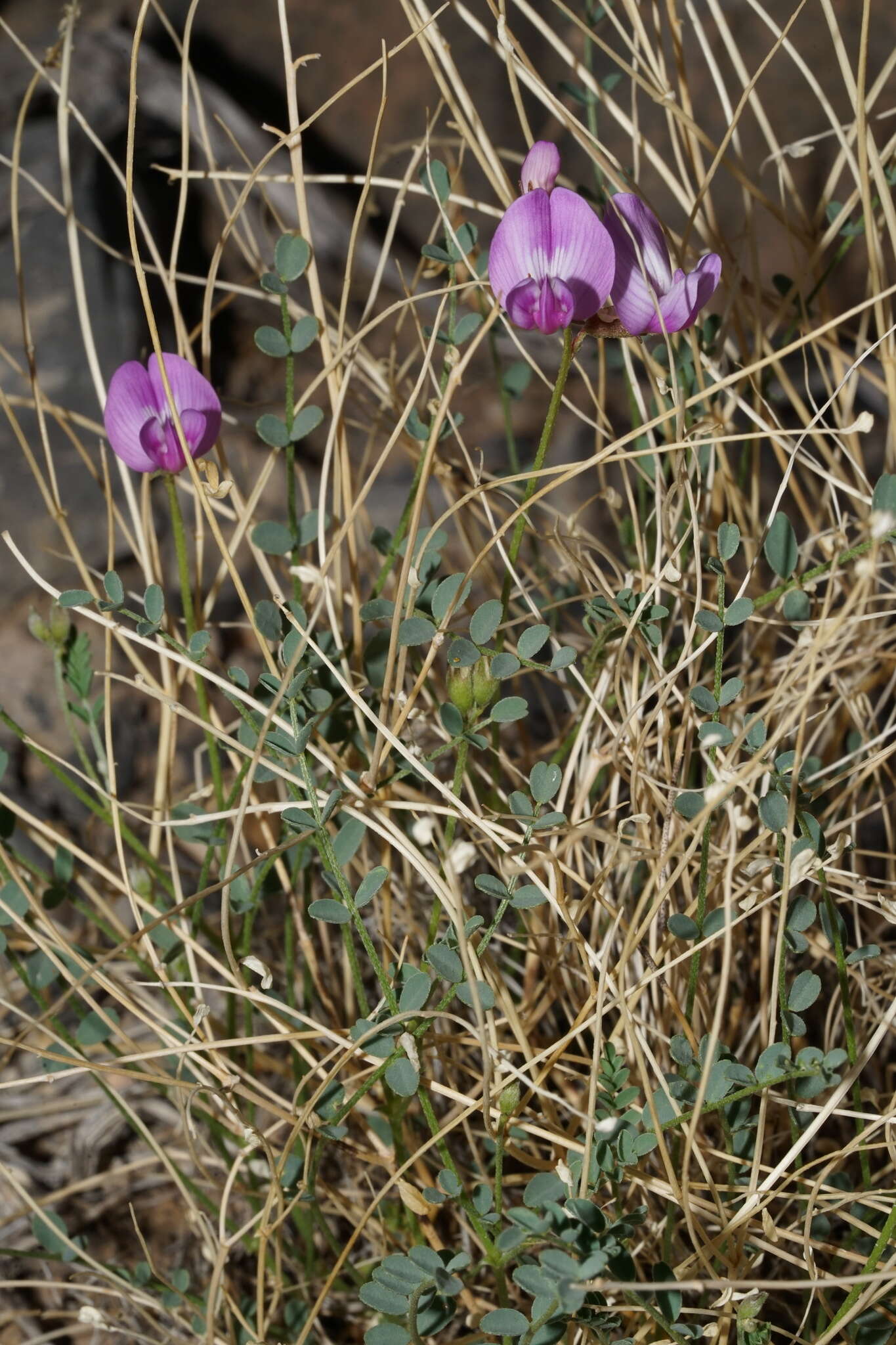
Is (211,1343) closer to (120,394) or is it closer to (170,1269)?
(170,1269)

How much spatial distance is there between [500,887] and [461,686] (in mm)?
88

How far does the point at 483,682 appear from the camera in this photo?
489mm

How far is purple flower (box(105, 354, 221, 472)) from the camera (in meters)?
0.54

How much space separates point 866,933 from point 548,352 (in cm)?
76

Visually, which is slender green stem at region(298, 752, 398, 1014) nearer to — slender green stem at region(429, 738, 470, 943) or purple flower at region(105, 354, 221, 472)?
slender green stem at region(429, 738, 470, 943)

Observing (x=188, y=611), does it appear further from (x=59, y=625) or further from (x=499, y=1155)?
(x=499, y=1155)

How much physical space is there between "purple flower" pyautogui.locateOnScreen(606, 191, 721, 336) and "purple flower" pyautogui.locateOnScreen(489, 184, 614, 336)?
19 mm

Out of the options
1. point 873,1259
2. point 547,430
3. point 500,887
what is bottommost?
point 873,1259

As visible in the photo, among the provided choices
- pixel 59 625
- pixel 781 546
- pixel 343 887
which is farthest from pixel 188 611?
pixel 781 546

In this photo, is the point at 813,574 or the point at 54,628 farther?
the point at 54,628

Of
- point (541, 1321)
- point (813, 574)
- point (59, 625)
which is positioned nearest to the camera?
point (541, 1321)

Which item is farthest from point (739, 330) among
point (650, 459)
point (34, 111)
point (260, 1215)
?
point (34, 111)

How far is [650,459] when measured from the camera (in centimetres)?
69

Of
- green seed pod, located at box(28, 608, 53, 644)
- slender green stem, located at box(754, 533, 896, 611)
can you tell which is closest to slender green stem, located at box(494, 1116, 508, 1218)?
slender green stem, located at box(754, 533, 896, 611)
